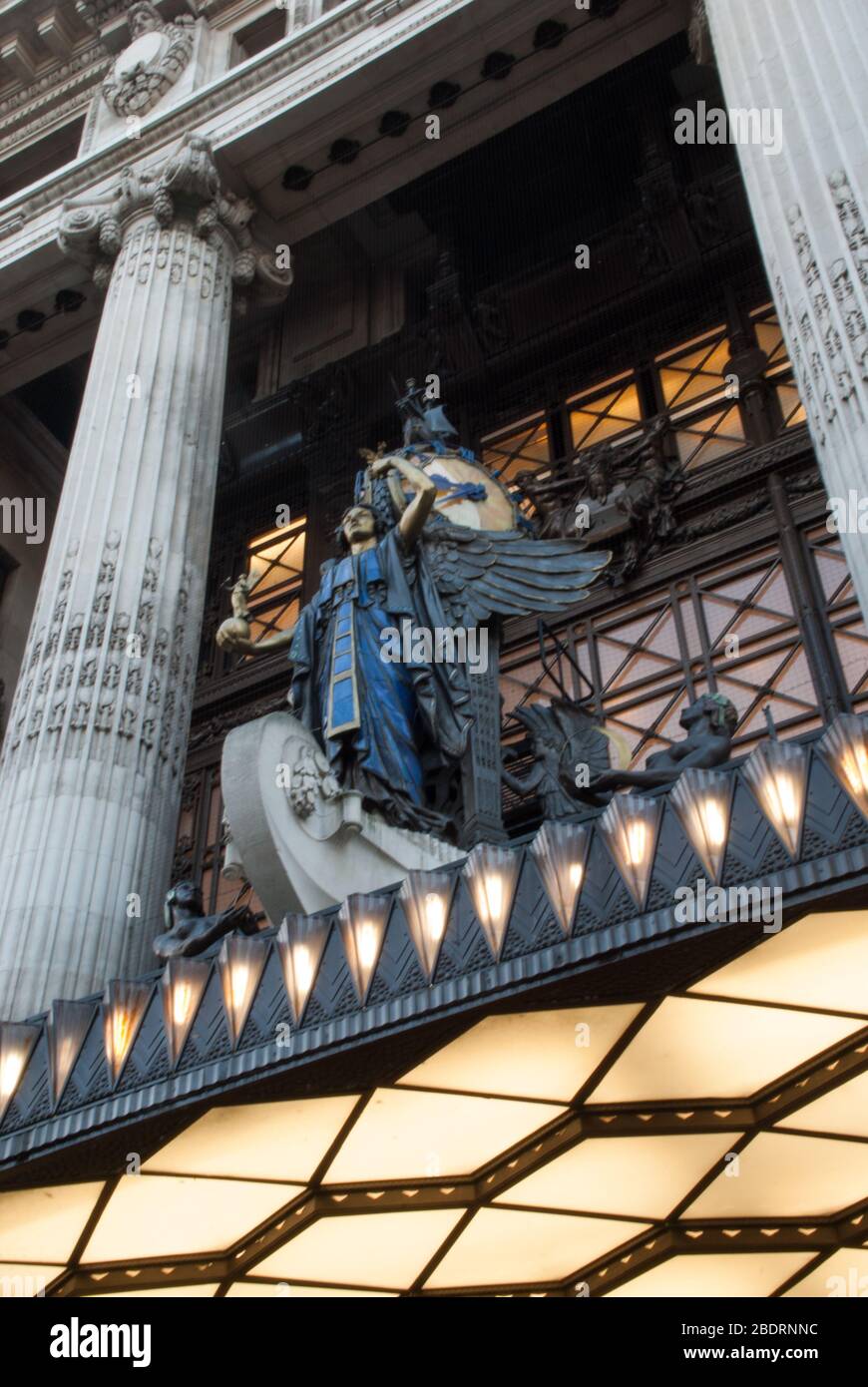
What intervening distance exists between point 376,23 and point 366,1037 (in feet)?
48.5

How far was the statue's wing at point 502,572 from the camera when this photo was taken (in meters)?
14.9

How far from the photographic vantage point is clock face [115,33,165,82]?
2211 centimetres

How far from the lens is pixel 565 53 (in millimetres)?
19234

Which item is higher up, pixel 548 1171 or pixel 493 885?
pixel 493 885

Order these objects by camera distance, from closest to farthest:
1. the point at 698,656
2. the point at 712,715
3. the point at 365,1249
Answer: the point at 365,1249
the point at 712,715
the point at 698,656

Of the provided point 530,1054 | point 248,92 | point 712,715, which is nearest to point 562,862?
point 530,1054

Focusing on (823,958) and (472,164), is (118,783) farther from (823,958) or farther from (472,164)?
(472,164)

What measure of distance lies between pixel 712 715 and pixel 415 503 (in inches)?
152

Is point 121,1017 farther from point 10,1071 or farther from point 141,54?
point 141,54

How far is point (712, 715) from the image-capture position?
12.2 metres

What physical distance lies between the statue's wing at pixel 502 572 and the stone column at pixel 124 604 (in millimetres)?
3004

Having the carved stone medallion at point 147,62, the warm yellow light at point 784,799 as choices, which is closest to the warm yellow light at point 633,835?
the warm yellow light at point 784,799

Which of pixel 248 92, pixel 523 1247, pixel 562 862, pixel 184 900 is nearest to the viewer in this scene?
pixel 562 862

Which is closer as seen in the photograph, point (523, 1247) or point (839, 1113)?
point (839, 1113)
